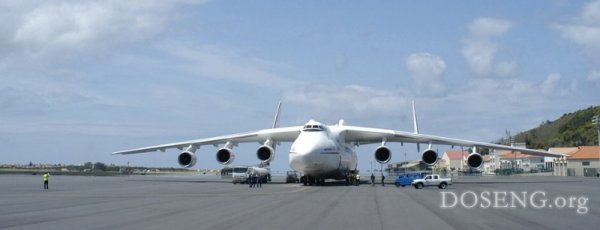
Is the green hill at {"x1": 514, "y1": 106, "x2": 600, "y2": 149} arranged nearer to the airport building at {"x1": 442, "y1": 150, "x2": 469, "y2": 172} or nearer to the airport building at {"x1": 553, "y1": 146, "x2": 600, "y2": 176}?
the airport building at {"x1": 442, "y1": 150, "x2": 469, "y2": 172}

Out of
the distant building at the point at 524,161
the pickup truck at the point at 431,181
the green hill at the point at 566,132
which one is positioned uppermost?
the green hill at the point at 566,132

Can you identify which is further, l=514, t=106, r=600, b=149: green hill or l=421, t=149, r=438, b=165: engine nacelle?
l=514, t=106, r=600, b=149: green hill

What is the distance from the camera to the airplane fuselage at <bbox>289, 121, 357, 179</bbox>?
3978cm

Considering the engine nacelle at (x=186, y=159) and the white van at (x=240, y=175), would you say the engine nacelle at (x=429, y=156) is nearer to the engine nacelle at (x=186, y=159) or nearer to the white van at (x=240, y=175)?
the white van at (x=240, y=175)

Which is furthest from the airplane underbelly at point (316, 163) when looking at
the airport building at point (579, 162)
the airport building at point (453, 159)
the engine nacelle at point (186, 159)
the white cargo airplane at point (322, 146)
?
the airport building at point (453, 159)

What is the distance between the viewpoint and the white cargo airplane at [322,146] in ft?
133

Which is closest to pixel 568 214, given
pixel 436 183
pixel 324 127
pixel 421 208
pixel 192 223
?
pixel 421 208

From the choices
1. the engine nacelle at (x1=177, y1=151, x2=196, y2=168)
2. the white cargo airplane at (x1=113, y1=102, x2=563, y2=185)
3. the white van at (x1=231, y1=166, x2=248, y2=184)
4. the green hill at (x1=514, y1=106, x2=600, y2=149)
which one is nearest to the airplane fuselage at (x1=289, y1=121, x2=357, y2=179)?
the white cargo airplane at (x1=113, y1=102, x2=563, y2=185)

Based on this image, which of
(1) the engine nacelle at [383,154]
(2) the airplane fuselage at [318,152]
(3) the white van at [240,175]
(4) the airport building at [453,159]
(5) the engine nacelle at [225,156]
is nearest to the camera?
(2) the airplane fuselage at [318,152]

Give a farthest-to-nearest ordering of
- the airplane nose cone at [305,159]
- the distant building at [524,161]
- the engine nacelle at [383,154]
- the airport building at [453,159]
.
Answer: the airport building at [453,159]
the distant building at [524,161]
the engine nacelle at [383,154]
the airplane nose cone at [305,159]

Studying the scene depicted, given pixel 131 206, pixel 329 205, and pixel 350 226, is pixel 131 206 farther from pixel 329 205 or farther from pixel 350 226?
pixel 350 226

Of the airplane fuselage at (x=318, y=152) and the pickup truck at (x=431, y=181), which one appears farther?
the pickup truck at (x=431, y=181)

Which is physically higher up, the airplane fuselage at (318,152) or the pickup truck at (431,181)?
the airplane fuselage at (318,152)

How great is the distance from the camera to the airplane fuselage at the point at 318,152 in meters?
39.8
